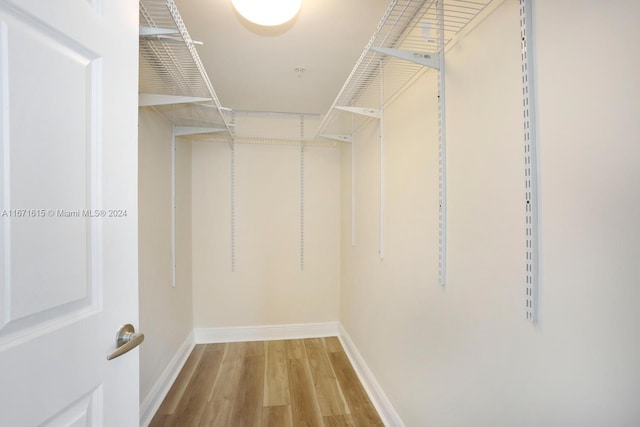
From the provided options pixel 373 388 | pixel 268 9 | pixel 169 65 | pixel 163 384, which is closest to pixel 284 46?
pixel 268 9

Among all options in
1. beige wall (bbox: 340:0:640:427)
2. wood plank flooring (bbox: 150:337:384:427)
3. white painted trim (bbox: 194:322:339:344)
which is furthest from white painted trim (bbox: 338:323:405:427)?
white painted trim (bbox: 194:322:339:344)

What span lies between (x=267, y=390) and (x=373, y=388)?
79 centimetres

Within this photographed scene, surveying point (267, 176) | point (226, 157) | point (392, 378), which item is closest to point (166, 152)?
point (226, 157)

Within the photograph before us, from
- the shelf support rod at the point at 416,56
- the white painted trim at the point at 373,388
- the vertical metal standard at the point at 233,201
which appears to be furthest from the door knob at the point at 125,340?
the vertical metal standard at the point at 233,201

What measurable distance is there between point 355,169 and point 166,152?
61.5 inches

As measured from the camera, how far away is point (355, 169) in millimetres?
2467

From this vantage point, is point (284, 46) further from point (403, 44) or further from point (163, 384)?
point (163, 384)

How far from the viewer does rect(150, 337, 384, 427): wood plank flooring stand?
178 centimetres

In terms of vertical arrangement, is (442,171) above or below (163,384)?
above

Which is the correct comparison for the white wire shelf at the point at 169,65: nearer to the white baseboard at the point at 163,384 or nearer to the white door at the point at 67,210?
the white door at the point at 67,210

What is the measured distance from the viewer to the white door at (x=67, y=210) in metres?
0.51

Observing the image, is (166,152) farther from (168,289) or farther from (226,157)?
(168,289)

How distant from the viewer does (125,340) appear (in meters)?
0.75

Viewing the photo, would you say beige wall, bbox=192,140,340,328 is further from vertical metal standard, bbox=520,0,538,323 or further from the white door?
vertical metal standard, bbox=520,0,538,323
